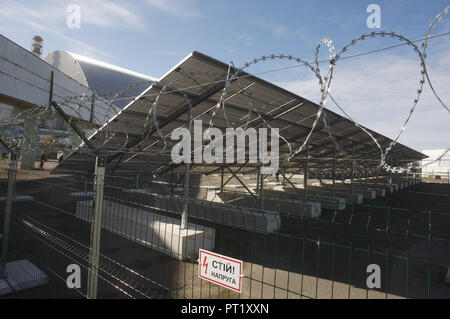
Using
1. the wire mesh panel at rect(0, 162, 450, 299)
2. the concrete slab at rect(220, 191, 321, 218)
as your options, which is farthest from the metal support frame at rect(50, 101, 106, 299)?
the concrete slab at rect(220, 191, 321, 218)

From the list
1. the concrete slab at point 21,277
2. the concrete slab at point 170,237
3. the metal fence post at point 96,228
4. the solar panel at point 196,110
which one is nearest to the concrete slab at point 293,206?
the solar panel at point 196,110

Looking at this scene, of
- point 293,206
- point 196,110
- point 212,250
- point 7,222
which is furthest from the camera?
point 293,206

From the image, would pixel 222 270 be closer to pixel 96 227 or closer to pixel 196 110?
pixel 96 227

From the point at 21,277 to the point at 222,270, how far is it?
5157 mm

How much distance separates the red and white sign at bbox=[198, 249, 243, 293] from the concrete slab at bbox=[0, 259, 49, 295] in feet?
14.7

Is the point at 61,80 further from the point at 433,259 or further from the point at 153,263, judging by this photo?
the point at 433,259

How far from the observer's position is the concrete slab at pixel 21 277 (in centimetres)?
560

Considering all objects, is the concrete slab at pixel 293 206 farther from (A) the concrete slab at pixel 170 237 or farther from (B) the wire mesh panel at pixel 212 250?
(A) the concrete slab at pixel 170 237

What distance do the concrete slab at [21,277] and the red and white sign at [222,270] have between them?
4.48 m

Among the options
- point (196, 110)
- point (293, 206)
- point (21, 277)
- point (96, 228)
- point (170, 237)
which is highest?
point (196, 110)

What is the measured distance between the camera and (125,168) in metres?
14.5

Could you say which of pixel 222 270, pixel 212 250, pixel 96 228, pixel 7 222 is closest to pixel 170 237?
pixel 212 250

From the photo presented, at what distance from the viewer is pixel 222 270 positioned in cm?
343
